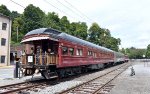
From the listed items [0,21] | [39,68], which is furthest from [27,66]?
[0,21]

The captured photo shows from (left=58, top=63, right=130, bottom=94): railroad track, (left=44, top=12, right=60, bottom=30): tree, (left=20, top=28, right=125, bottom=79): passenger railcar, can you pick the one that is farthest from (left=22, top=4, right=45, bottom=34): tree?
(left=58, top=63, right=130, bottom=94): railroad track

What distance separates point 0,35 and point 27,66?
31226 millimetres

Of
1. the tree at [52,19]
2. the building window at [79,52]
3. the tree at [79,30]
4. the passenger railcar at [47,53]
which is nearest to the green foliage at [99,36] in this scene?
the tree at [79,30]

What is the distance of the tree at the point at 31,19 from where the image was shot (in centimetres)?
7979

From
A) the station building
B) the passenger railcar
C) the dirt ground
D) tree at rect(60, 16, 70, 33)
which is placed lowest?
the dirt ground

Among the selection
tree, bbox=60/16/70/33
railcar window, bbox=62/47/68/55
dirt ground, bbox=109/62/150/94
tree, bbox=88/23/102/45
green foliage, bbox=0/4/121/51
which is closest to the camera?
dirt ground, bbox=109/62/150/94

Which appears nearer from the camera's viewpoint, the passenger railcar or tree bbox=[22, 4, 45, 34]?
the passenger railcar

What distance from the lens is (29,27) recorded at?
79.2 meters

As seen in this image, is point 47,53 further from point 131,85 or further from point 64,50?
point 131,85

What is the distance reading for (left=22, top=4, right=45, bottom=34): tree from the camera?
79787 mm

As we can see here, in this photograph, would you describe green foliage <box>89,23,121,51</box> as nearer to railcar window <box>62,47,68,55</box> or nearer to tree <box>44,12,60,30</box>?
tree <box>44,12,60,30</box>

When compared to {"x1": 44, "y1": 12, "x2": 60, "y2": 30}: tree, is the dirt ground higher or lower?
lower

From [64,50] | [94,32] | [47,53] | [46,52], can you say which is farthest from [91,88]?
[94,32]

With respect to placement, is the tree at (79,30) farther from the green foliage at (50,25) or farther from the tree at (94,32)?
the tree at (94,32)
